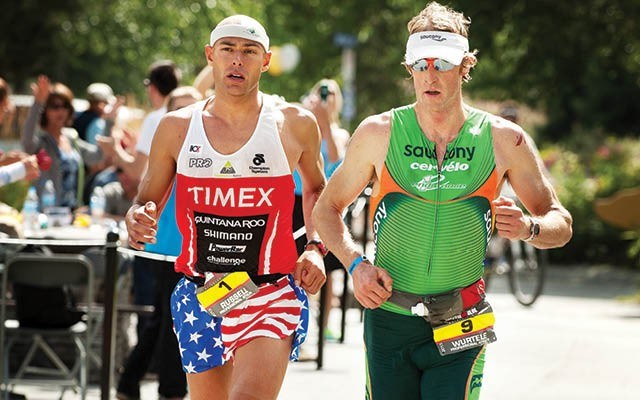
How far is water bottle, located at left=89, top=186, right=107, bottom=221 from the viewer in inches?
437

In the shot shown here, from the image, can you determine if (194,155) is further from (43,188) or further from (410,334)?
(43,188)

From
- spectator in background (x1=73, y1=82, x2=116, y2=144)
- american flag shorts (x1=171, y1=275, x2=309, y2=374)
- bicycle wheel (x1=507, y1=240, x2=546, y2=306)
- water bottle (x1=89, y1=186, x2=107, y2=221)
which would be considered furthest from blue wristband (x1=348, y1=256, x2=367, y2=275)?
bicycle wheel (x1=507, y1=240, x2=546, y2=306)

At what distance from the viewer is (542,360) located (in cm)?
1155

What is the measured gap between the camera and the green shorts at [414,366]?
5.50 m

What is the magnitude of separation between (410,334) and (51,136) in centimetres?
677

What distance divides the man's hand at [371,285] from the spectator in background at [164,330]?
2.96 meters

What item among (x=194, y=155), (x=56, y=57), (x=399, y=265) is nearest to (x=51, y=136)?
(x=194, y=155)

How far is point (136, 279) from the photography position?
9.88 metres

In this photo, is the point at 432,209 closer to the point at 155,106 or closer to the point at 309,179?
the point at 309,179

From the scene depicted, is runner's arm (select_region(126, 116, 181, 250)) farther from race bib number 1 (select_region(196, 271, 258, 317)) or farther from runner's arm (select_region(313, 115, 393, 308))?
runner's arm (select_region(313, 115, 393, 308))

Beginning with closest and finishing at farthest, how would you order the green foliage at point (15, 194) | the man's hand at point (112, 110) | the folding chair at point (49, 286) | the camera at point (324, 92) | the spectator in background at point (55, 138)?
the folding chair at point (49, 286) < the green foliage at point (15, 194) < the camera at point (324, 92) < the spectator in background at point (55, 138) < the man's hand at point (112, 110)

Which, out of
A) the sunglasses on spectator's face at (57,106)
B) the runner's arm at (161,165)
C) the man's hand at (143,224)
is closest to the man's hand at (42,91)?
the sunglasses on spectator's face at (57,106)

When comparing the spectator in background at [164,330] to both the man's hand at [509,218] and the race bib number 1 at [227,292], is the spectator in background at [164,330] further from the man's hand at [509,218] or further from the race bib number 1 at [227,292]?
the man's hand at [509,218]

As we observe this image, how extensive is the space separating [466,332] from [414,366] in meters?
0.25
